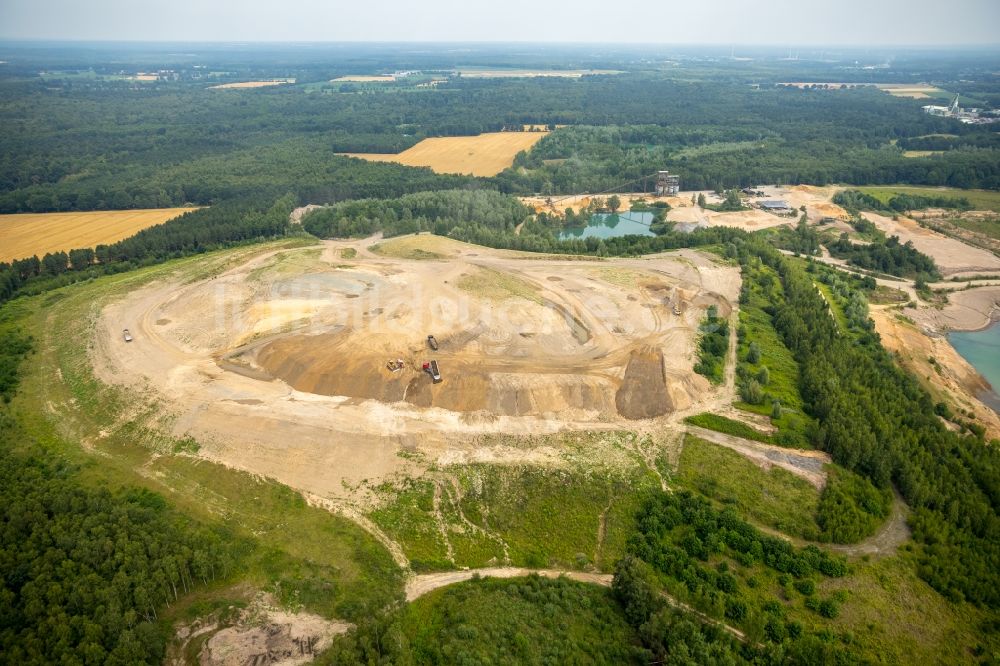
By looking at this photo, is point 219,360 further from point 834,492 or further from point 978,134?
point 978,134

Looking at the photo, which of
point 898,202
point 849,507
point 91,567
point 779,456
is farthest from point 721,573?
point 898,202

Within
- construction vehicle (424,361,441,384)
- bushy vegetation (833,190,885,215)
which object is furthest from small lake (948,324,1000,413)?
construction vehicle (424,361,441,384)

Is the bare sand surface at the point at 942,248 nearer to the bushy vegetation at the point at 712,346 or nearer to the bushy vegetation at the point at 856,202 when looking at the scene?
the bushy vegetation at the point at 856,202

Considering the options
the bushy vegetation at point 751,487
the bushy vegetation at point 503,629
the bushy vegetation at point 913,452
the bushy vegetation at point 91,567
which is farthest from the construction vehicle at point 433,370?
the bushy vegetation at point 913,452

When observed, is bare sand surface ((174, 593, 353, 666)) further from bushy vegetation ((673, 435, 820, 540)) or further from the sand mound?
the sand mound

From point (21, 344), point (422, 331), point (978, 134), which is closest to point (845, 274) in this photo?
point (422, 331)

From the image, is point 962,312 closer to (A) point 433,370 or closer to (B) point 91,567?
(A) point 433,370
